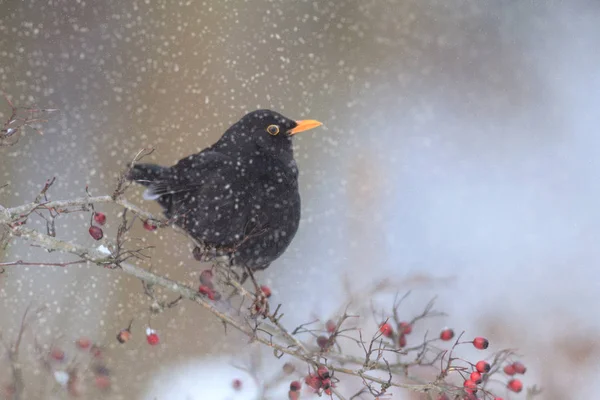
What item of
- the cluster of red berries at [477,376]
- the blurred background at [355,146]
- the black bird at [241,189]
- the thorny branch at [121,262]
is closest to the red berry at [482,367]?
the cluster of red berries at [477,376]

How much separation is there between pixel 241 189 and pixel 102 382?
0.50 metres

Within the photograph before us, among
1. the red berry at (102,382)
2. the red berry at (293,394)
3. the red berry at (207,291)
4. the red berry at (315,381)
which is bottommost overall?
the red berry at (102,382)

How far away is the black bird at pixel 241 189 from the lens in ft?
3.79

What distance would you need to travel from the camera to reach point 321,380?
979 millimetres

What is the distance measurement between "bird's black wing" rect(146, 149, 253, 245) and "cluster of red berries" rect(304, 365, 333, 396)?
29 centimetres

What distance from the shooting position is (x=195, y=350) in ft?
7.93

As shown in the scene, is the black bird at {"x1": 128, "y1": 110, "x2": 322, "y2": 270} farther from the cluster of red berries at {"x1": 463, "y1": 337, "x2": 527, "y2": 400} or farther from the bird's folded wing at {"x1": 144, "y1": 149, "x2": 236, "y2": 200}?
the cluster of red berries at {"x1": 463, "y1": 337, "x2": 527, "y2": 400}

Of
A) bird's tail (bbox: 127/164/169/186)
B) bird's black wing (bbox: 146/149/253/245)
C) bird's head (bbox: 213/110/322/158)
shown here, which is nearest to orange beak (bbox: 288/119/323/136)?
bird's head (bbox: 213/110/322/158)

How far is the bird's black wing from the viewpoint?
45.3 inches

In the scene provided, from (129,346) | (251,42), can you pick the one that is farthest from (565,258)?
(129,346)

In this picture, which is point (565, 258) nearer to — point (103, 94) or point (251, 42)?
point (251, 42)

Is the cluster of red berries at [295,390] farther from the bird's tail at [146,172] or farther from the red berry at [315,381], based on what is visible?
the bird's tail at [146,172]

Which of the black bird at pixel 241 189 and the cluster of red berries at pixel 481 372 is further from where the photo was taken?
the black bird at pixel 241 189

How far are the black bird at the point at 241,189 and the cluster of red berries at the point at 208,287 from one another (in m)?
0.05
